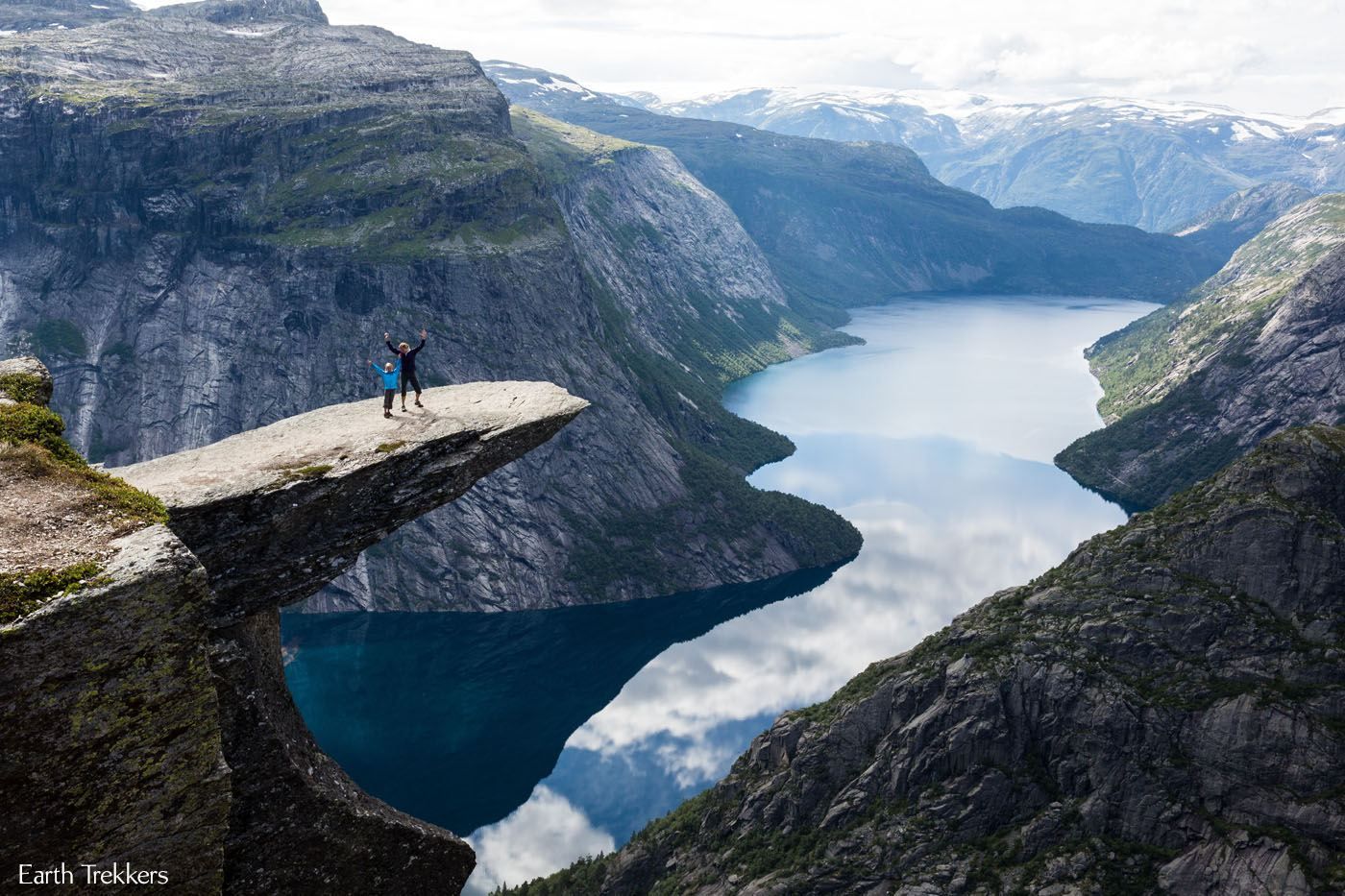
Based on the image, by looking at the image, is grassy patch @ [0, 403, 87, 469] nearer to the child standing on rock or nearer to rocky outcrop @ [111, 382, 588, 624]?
rocky outcrop @ [111, 382, 588, 624]

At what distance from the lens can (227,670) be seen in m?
27.8

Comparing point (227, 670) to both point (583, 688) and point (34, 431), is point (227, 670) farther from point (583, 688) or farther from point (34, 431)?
point (583, 688)

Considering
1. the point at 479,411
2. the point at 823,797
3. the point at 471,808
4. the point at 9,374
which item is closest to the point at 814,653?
the point at 471,808

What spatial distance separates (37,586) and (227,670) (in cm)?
810

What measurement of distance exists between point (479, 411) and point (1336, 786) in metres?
59.2

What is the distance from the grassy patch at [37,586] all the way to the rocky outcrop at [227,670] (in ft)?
0.42

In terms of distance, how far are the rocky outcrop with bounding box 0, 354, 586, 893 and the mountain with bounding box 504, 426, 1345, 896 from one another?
161ft

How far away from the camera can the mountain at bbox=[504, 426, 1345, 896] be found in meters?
64.2

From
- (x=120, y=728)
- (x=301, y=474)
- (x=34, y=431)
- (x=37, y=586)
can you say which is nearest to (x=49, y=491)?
(x=34, y=431)

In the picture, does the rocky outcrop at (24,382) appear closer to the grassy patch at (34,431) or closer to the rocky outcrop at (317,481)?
the grassy patch at (34,431)

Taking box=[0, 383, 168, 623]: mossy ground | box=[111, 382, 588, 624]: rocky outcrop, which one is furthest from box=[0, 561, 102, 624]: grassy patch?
box=[111, 382, 588, 624]: rocky outcrop

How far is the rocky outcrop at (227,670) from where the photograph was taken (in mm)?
20641

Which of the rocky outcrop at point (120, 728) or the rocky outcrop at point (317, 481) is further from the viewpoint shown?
the rocky outcrop at point (317, 481)

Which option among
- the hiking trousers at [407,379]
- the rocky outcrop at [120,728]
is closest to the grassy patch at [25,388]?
the rocky outcrop at [120,728]
